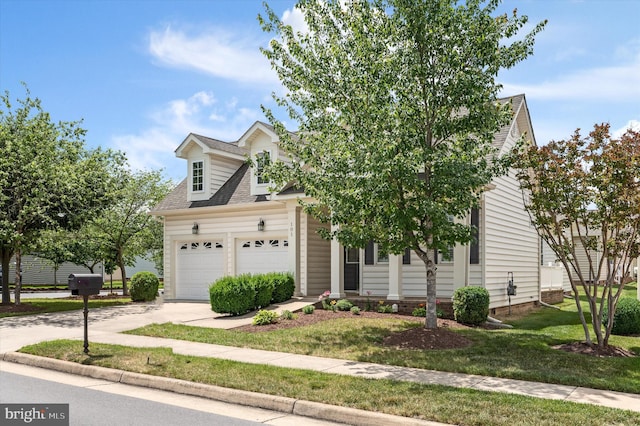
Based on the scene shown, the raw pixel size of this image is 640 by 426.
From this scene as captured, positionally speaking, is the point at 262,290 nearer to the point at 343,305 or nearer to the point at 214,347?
the point at 343,305

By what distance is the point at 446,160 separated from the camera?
11180 mm

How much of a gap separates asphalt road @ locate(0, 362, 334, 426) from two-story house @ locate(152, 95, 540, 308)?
8.64 m

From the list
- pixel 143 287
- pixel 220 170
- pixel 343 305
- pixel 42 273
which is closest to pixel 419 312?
pixel 343 305

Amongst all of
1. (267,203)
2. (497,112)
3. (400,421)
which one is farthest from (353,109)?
(267,203)

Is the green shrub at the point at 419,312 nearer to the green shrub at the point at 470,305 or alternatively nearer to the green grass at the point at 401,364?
the green shrub at the point at 470,305

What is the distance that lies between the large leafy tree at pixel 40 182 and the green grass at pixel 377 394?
10.4m

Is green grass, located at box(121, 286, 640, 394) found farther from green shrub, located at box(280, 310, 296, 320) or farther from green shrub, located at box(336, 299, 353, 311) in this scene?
green shrub, located at box(336, 299, 353, 311)

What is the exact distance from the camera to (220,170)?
22.5 meters

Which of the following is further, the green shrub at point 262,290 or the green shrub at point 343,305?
the green shrub at point 262,290

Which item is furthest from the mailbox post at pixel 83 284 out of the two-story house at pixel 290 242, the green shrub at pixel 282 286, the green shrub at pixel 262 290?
the green shrub at pixel 282 286

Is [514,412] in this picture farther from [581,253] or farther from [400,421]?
[581,253]

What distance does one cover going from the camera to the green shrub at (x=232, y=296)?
A: 1558cm

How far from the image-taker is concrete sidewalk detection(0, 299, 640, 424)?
7.68 m

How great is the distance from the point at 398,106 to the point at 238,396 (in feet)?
22.1
